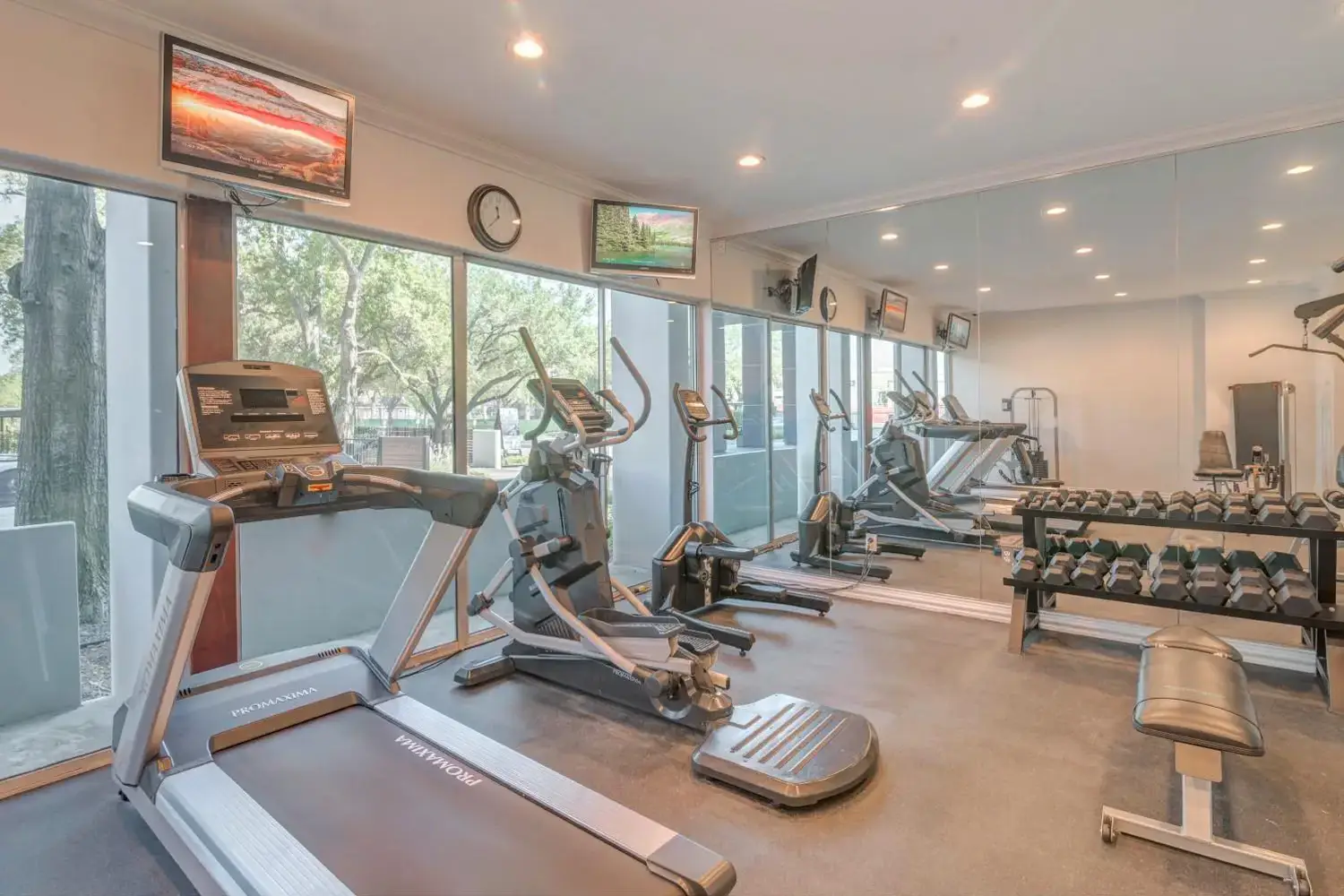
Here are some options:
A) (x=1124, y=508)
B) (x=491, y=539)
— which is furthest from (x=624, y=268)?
(x=1124, y=508)

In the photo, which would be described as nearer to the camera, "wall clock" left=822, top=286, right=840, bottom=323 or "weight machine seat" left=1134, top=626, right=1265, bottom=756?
"weight machine seat" left=1134, top=626, right=1265, bottom=756

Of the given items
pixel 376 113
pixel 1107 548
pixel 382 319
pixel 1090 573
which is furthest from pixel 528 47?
pixel 1107 548

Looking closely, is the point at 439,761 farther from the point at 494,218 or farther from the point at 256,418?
the point at 494,218

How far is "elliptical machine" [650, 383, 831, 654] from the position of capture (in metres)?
4.40

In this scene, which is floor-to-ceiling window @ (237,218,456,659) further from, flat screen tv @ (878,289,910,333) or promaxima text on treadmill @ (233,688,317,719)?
flat screen tv @ (878,289,910,333)

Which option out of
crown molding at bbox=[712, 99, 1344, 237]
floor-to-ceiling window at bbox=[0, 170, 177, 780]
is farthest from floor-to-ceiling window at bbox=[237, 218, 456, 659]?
crown molding at bbox=[712, 99, 1344, 237]

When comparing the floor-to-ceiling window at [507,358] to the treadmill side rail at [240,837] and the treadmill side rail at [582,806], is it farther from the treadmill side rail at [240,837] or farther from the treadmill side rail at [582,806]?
the treadmill side rail at [240,837]

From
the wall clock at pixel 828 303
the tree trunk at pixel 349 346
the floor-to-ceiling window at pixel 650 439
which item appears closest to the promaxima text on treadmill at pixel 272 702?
the tree trunk at pixel 349 346

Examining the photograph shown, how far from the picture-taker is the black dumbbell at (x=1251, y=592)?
10.6 feet

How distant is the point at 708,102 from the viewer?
12.1 feet

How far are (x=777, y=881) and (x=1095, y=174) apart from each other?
14.8ft

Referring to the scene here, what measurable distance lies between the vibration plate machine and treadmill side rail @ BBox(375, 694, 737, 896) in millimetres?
608

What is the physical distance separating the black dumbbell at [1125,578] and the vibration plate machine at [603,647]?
1.73 metres

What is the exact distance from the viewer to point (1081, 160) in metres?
4.43
